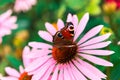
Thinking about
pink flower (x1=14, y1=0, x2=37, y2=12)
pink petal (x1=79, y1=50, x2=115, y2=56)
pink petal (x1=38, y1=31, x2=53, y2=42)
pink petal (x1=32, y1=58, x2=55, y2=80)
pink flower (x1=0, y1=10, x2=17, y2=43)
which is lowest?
pink petal (x1=32, y1=58, x2=55, y2=80)

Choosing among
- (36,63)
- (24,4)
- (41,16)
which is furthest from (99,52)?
(41,16)

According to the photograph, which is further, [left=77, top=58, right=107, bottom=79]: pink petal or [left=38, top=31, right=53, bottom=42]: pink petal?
[left=38, top=31, right=53, bottom=42]: pink petal

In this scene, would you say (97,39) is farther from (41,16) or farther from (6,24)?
(41,16)

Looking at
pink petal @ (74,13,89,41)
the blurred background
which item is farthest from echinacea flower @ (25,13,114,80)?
the blurred background

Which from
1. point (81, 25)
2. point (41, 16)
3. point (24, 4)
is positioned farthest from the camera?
point (41, 16)

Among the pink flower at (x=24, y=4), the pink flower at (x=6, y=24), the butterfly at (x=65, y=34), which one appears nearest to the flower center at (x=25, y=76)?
the butterfly at (x=65, y=34)

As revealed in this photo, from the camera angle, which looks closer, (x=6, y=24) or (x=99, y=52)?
(x=99, y=52)

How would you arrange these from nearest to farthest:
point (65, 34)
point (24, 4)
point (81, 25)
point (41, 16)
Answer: point (65, 34) → point (81, 25) → point (24, 4) → point (41, 16)

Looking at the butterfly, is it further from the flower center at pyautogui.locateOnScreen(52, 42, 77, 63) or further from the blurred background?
the blurred background

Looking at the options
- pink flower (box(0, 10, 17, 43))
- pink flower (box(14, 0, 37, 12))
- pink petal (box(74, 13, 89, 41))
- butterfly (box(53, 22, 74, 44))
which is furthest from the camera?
pink flower (box(14, 0, 37, 12))
